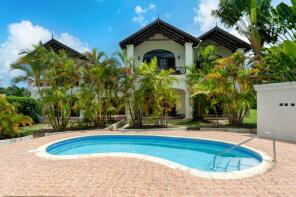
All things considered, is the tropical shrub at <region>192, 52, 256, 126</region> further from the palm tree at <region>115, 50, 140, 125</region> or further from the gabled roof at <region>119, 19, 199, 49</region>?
the gabled roof at <region>119, 19, 199, 49</region>

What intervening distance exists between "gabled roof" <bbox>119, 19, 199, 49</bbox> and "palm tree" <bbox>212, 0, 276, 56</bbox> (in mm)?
4134

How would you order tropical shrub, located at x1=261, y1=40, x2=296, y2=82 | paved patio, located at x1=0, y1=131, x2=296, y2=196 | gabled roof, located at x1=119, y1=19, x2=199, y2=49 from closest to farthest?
paved patio, located at x1=0, y1=131, x2=296, y2=196 → tropical shrub, located at x1=261, y1=40, x2=296, y2=82 → gabled roof, located at x1=119, y1=19, x2=199, y2=49

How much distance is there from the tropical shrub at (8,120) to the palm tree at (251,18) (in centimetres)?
1334

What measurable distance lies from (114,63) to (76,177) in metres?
12.3

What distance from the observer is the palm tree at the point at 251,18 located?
17.1 m

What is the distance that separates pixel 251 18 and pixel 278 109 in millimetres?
5891

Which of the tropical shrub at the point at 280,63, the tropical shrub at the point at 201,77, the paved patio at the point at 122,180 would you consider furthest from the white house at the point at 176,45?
the paved patio at the point at 122,180

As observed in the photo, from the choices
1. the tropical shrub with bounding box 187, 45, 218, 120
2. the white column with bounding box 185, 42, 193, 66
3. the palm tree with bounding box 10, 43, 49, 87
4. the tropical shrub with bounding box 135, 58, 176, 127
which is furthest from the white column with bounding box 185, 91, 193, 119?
the palm tree with bounding box 10, 43, 49, 87

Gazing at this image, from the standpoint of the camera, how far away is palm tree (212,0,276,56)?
1709 centimetres

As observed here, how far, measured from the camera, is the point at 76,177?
735cm

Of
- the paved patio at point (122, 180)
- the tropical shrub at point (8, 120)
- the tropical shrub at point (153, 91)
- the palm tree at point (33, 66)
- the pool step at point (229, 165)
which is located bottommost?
the pool step at point (229, 165)

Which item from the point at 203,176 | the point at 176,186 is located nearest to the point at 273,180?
the point at 203,176

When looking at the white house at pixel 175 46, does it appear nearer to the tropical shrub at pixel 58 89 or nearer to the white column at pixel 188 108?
the white column at pixel 188 108

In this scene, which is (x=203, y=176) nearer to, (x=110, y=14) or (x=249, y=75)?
(x=249, y=75)
